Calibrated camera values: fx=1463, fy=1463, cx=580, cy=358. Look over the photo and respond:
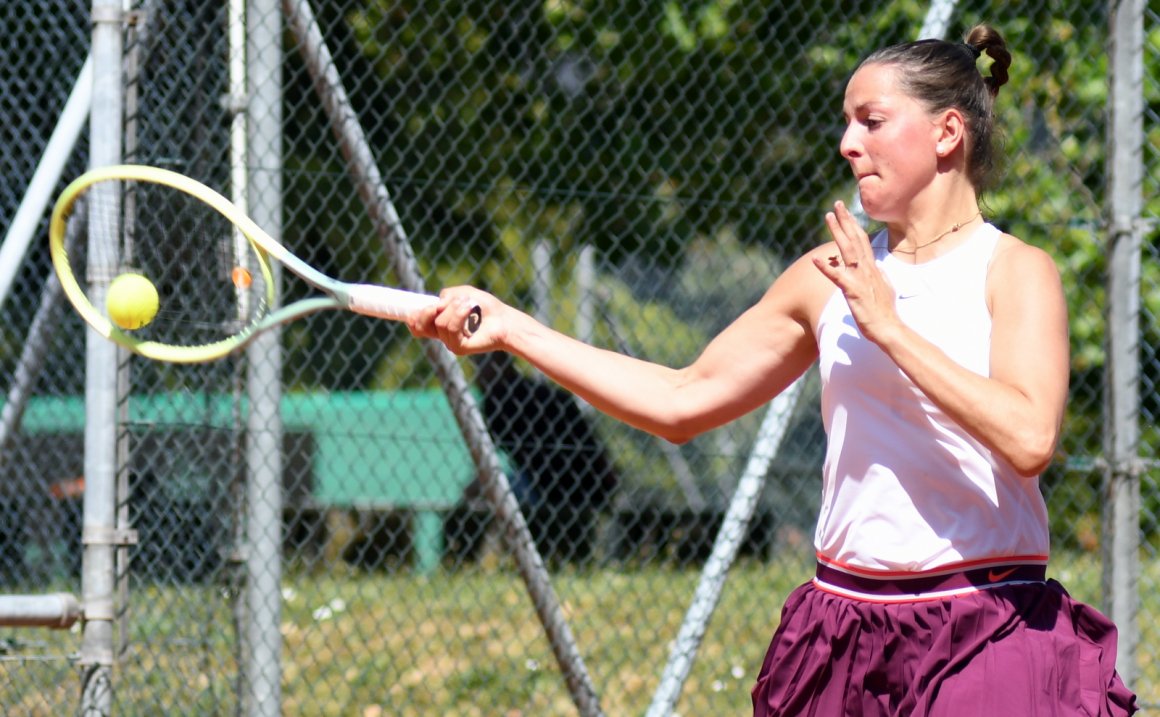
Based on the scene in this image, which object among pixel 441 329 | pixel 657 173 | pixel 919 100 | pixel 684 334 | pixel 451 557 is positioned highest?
pixel 919 100

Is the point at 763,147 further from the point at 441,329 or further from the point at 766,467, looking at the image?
the point at 441,329

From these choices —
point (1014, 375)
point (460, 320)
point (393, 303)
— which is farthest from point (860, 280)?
point (393, 303)

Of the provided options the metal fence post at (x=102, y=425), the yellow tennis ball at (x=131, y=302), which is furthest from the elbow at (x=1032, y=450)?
the metal fence post at (x=102, y=425)

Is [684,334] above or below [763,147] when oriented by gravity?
below

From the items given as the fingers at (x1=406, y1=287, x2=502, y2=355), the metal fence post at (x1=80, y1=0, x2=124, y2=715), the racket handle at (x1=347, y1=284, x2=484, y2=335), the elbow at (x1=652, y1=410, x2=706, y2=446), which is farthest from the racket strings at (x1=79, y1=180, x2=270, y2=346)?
the elbow at (x1=652, y1=410, x2=706, y2=446)

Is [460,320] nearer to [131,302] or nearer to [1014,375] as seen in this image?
[131,302]

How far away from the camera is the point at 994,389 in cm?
207

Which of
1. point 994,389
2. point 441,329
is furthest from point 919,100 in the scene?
point 441,329

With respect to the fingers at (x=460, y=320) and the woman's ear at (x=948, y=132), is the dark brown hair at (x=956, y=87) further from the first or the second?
the fingers at (x=460, y=320)

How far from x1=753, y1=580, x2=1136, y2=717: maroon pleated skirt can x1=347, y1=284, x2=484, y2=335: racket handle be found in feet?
2.60

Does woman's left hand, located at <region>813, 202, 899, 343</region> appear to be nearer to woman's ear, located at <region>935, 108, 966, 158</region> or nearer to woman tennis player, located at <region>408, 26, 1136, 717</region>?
woman tennis player, located at <region>408, 26, 1136, 717</region>

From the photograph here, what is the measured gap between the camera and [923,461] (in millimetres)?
2260

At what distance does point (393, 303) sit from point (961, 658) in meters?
1.17

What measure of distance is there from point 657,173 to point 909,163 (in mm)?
4272
